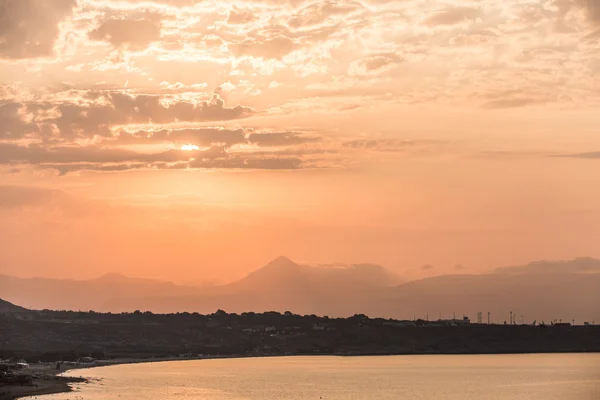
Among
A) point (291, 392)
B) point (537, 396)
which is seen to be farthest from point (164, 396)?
point (537, 396)

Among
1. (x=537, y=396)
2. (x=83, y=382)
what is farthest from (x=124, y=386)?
(x=537, y=396)

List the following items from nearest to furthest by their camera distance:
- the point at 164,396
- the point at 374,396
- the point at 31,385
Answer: the point at 31,385, the point at 164,396, the point at 374,396

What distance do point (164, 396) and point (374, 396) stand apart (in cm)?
4076

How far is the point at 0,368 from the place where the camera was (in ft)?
644

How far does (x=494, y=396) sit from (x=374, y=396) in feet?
79.5

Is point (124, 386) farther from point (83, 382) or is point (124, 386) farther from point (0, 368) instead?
point (0, 368)

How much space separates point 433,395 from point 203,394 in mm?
45380

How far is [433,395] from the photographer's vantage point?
650 ft

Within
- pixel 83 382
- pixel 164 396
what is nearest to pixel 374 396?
pixel 164 396

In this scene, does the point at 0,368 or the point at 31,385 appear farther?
the point at 0,368

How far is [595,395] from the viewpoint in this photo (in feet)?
650

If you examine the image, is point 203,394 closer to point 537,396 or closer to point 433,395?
point 433,395

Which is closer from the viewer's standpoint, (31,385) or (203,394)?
(31,385)

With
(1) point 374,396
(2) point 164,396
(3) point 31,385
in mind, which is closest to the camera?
(3) point 31,385
